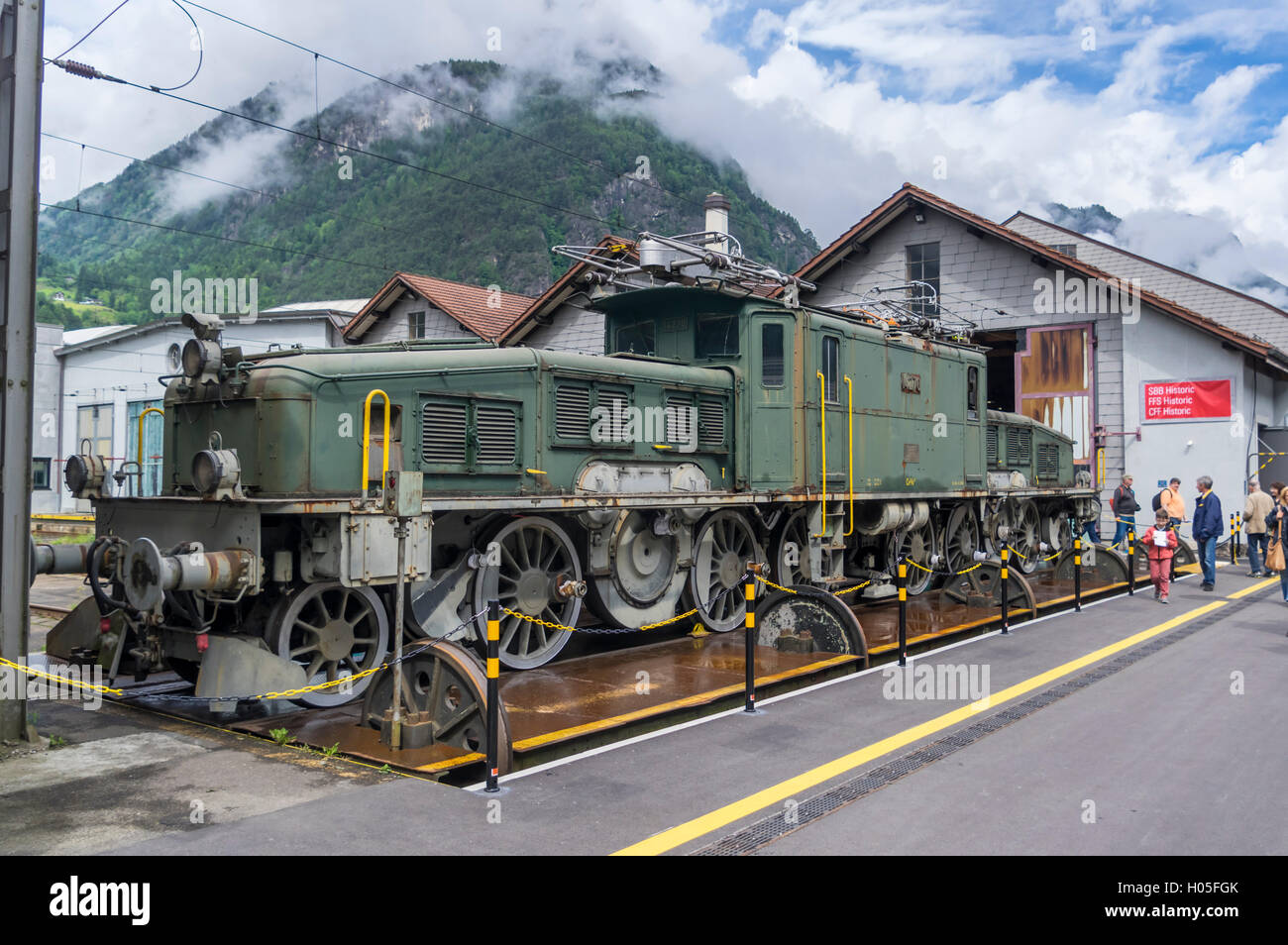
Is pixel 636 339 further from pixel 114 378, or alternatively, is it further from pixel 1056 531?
pixel 114 378

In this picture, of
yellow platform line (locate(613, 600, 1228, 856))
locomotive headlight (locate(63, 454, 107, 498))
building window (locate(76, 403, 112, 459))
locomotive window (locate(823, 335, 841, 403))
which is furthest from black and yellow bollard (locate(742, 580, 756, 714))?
building window (locate(76, 403, 112, 459))

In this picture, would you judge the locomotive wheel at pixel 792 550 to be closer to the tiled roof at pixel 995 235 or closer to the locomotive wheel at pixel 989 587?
the locomotive wheel at pixel 989 587

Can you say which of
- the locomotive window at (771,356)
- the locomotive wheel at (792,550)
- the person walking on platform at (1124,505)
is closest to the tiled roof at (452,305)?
the person walking on platform at (1124,505)

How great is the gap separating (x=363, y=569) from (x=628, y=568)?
11.2ft

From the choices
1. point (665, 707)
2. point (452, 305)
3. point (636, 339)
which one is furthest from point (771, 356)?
point (452, 305)

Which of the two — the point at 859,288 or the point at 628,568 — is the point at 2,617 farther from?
the point at 859,288

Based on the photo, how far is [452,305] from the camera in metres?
28.8

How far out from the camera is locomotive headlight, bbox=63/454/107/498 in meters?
8.29

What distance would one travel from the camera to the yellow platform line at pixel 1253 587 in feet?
51.3

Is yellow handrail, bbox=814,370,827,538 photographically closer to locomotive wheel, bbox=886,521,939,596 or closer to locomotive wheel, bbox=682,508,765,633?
locomotive wheel, bbox=682,508,765,633

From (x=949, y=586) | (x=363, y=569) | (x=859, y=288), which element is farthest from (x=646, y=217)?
(x=363, y=569)

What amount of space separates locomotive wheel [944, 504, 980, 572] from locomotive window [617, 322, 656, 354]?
6.03m

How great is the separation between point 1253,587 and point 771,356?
419 inches

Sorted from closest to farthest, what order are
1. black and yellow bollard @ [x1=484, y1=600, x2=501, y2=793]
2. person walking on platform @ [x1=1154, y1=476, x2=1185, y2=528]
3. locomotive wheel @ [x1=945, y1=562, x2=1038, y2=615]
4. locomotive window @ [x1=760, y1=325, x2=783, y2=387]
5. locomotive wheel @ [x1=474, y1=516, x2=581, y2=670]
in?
1. black and yellow bollard @ [x1=484, y1=600, x2=501, y2=793]
2. locomotive wheel @ [x1=474, y1=516, x2=581, y2=670]
3. locomotive window @ [x1=760, y1=325, x2=783, y2=387]
4. locomotive wheel @ [x1=945, y1=562, x2=1038, y2=615]
5. person walking on platform @ [x1=1154, y1=476, x2=1185, y2=528]
